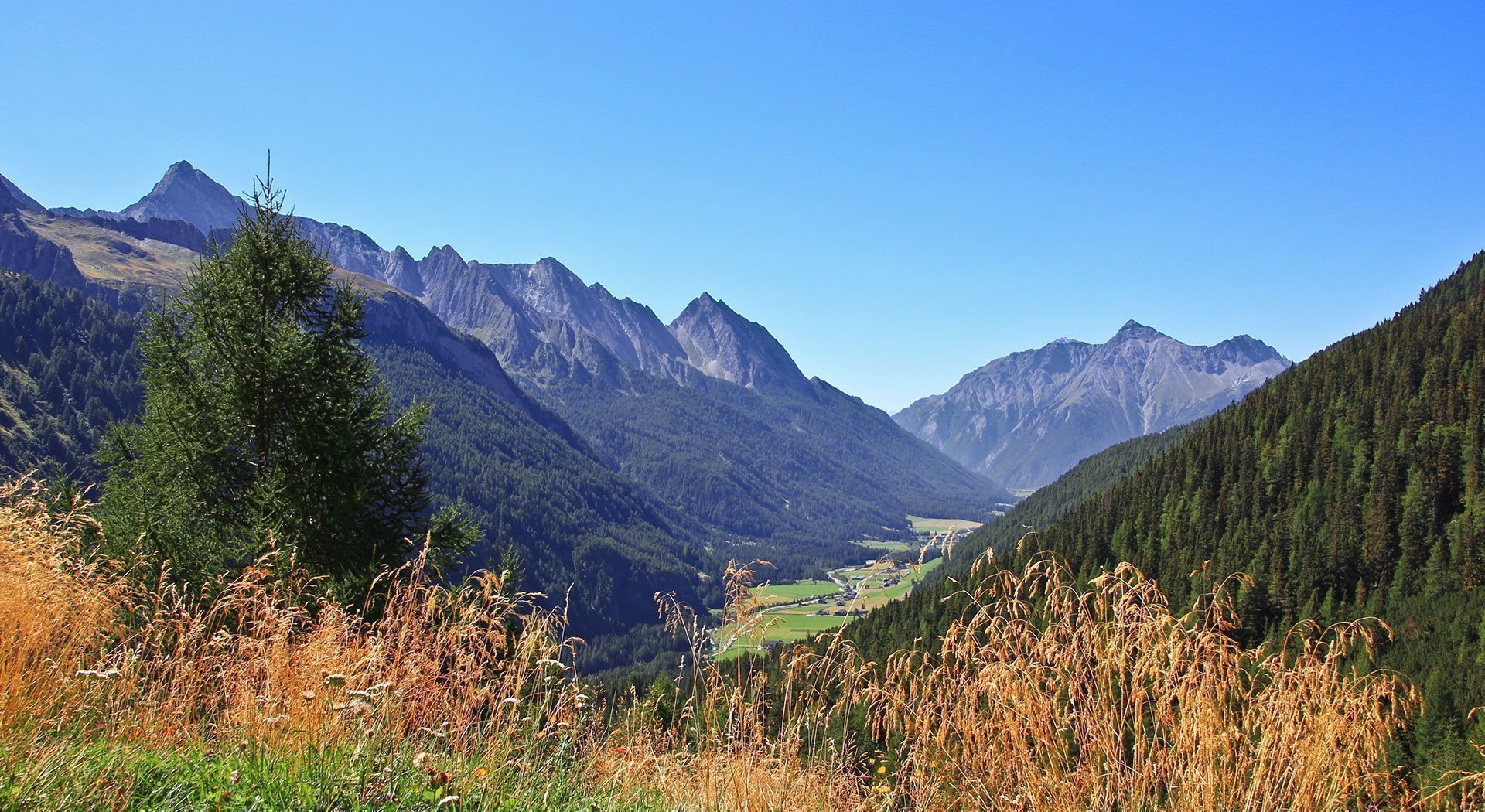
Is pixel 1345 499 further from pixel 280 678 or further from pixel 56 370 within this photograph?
pixel 56 370

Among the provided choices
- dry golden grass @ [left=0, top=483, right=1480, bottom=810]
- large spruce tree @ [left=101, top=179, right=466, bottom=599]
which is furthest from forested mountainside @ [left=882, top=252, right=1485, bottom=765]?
dry golden grass @ [left=0, top=483, right=1480, bottom=810]

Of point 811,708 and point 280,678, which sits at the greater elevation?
point 811,708

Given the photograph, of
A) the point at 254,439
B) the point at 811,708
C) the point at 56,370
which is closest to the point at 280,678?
the point at 811,708

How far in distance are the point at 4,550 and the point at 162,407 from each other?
23.8 ft

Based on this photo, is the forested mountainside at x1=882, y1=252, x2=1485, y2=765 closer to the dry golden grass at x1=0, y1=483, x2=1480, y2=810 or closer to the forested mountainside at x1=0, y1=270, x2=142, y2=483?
the dry golden grass at x1=0, y1=483, x2=1480, y2=810

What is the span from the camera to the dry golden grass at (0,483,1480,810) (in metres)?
3.87

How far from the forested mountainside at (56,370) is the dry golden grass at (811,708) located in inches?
6115

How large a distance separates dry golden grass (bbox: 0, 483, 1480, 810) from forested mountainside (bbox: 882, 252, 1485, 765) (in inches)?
2988

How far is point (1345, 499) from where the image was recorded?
9375cm

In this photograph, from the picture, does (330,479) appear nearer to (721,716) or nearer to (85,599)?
(85,599)

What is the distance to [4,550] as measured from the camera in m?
5.89

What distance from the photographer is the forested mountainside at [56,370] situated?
13162cm

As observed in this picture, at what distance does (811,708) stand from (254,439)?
11.3 metres

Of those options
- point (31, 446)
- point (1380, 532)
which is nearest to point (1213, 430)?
point (1380, 532)
